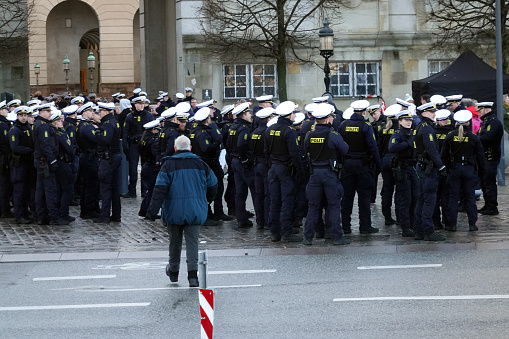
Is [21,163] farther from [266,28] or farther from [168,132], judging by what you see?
[266,28]

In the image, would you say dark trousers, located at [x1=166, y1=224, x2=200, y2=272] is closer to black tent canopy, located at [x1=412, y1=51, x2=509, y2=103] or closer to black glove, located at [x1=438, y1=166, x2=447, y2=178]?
black glove, located at [x1=438, y1=166, x2=447, y2=178]

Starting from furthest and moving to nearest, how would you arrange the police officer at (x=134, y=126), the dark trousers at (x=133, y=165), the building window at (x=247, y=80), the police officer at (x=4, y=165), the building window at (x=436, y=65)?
the building window at (x=436, y=65) → the building window at (x=247, y=80) → the dark trousers at (x=133, y=165) → the police officer at (x=134, y=126) → the police officer at (x=4, y=165)

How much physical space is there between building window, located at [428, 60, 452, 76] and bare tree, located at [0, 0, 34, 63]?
16013mm

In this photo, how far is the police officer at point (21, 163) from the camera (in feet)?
59.6

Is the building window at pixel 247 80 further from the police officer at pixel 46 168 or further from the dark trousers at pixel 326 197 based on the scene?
the dark trousers at pixel 326 197

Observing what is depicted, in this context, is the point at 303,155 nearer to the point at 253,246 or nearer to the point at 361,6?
the point at 253,246

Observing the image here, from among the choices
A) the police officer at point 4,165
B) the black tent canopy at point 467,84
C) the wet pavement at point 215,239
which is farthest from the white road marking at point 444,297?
the black tent canopy at point 467,84

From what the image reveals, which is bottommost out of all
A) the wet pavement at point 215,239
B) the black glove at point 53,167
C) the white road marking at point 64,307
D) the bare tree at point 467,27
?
the white road marking at point 64,307

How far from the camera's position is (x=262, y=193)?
16.7 meters

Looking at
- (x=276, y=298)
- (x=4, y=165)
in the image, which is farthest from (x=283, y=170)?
(x=4, y=165)

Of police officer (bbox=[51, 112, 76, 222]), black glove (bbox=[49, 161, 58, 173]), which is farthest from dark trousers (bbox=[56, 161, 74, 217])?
black glove (bbox=[49, 161, 58, 173])

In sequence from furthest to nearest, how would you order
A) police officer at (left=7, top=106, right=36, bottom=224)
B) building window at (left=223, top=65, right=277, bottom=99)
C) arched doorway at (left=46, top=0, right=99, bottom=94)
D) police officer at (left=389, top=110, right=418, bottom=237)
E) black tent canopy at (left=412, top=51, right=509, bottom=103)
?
1. arched doorway at (left=46, top=0, right=99, bottom=94)
2. building window at (left=223, top=65, right=277, bottom=99)
3. black tent canopy at (left=412, top=51, right=509, bottom=103)
4. police officer at (left=7, top=106, right=36, bottom=224)
5. police officer at (left=389, top=110, right=418, bottom=237)

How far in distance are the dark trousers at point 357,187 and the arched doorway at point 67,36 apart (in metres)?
51.8

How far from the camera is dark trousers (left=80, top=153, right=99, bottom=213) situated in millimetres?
18539
